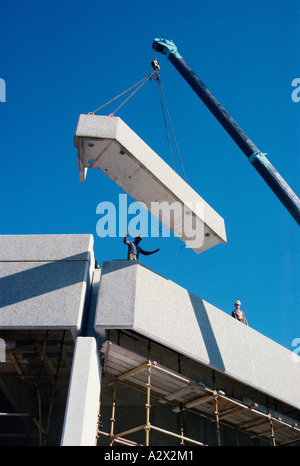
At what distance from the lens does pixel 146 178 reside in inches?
384

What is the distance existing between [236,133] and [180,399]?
26.6 feet

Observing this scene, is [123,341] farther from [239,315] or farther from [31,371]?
[239,315]

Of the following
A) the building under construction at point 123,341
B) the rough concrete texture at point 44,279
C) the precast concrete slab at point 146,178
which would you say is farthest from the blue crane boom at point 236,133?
the rough concrete texture at point 44,279

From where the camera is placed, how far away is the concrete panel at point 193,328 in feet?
28.1

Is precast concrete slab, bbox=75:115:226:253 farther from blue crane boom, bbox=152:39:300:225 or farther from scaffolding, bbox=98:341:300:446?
scaffolding, bbox=98:341:300:446

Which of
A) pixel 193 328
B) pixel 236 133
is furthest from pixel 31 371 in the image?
pixel 236 133

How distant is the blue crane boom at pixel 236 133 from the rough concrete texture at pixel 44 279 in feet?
20.4

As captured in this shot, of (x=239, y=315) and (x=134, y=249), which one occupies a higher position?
(x=134, y=249)

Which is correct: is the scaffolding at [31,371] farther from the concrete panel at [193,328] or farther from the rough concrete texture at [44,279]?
the concrete panel at [193,328]

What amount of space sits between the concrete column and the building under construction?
2cm

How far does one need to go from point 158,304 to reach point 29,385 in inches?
163
